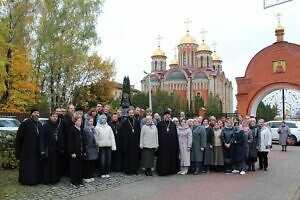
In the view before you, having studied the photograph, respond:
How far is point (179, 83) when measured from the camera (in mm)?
78500

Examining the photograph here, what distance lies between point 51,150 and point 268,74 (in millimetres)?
21329

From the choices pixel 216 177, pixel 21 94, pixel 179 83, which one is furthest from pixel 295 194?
pixel 179 83

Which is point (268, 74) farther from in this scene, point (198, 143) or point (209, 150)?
point (198, 143)

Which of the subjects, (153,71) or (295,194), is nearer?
(295,194)

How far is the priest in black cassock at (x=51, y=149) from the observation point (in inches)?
371

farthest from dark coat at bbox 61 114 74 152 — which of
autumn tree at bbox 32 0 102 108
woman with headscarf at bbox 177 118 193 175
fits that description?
autumn tree at bbox 32 0 102 108

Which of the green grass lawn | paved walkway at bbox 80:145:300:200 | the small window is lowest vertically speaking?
paved walkway at bbox 80:145:300:200

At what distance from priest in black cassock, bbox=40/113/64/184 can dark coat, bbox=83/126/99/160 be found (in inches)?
24.4

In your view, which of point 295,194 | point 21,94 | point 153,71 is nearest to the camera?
point 295,194

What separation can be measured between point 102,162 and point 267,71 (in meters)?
20.1

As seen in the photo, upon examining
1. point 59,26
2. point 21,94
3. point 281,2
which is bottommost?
point 21,94

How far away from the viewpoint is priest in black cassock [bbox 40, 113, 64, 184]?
9430 millimetres

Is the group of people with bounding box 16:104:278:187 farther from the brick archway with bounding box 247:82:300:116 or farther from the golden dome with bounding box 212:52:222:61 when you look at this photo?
the golden dome with bounding box 212:52:222:61

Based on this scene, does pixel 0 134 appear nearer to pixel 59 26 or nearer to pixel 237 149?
pixel 237 149
